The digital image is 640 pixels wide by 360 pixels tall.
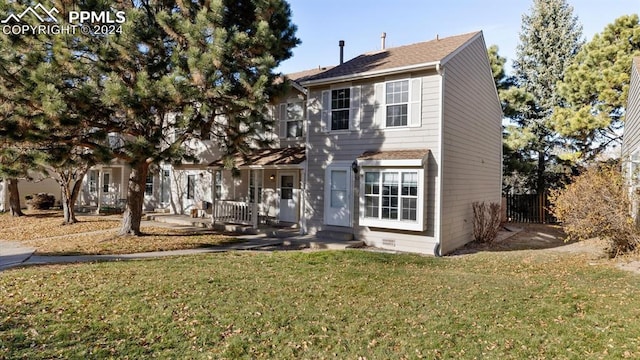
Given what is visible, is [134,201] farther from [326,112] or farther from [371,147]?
[371,147]

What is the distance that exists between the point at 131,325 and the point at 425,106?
30.8 feet

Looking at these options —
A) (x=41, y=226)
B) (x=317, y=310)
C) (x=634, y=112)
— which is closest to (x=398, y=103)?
(x=317, y=310)

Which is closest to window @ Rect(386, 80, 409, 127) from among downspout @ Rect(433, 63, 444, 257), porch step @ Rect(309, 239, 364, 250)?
downspout @ Rect(433, 63, 444, 257)

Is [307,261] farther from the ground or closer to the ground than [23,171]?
closer to the ground

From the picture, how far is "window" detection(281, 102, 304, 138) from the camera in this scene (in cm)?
1552

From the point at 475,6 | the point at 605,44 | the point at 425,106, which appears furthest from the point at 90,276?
the point at 605,44

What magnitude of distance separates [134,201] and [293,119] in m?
6.77

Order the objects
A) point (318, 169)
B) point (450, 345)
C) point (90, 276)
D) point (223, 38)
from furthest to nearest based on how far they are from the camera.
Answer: point (318, 169)
point (223, 38)
point (90, 276)
point (450, 345)

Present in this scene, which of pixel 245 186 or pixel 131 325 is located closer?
pixel 131 325

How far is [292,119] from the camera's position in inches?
618

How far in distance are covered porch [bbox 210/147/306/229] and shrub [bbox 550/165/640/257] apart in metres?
8.43

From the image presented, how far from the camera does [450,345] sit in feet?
15.4

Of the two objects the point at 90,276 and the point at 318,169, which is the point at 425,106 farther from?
the point at 90,276

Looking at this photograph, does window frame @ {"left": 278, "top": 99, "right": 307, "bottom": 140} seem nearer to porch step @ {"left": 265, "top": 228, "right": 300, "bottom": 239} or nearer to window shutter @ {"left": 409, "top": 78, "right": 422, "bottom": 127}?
porch step @ {"left": 265, "top": 228, "right": 300, "bottom": 239}
